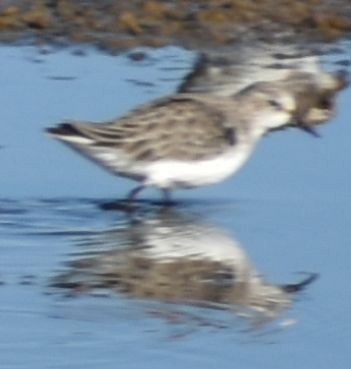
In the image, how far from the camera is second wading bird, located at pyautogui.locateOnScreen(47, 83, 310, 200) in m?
11.4

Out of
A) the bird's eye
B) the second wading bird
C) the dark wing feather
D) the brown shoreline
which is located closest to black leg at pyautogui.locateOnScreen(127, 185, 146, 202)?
the second wading bird

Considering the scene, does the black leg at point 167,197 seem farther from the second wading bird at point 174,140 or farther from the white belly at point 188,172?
the white belly at point 188,172

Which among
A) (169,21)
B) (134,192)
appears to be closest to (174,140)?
(134,192)

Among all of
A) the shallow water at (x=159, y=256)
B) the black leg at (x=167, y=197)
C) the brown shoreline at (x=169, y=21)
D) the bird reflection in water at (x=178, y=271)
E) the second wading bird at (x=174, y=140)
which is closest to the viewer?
the shallow water at (x=159, y=256)

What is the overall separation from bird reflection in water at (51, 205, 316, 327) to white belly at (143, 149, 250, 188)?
0.82ft

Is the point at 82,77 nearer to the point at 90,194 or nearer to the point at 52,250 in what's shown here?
the point at 90,194

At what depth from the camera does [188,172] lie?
11477mm

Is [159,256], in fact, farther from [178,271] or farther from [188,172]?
[188,172]

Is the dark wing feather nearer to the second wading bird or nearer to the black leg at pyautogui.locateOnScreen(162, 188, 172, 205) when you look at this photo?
the second wading bird

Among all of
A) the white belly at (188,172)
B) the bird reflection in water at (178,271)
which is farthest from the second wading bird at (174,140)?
the bird reflection in water at (178,271)

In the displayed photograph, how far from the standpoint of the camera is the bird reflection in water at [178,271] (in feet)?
32.9

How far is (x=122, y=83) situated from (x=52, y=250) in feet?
10.4

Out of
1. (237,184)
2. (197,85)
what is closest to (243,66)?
(197,85)

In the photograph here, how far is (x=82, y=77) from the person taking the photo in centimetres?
1381
